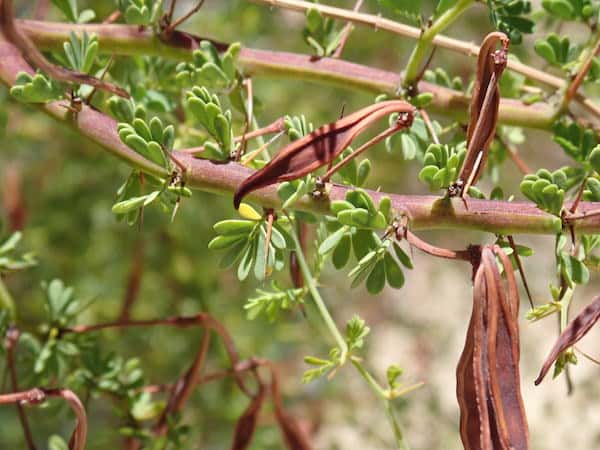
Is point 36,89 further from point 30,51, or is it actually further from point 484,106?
point 484,106

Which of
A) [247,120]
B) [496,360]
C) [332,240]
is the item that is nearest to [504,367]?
[496,360]

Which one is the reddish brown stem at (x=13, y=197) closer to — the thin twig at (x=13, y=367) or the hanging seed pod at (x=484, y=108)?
the thin twig at (x=13, y=367)

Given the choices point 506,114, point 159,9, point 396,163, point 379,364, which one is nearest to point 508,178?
point 396,163

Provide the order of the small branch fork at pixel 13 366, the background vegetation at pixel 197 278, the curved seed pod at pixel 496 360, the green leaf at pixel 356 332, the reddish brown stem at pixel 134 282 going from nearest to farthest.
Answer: the curved seed pod at pixel 496 360 < the green leaf at pixel 356 332 < the small branch fork at pixel 13 366 < the reddish brown stem at pixel 134 282 < the background vegetation at pixel 197 278

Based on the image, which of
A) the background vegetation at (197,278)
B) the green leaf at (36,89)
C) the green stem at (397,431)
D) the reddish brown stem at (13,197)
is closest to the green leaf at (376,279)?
the green stem at (397,431)

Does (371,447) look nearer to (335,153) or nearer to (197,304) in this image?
(197,304)

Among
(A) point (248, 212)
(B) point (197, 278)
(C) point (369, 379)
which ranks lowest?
(B) point (197, 278)

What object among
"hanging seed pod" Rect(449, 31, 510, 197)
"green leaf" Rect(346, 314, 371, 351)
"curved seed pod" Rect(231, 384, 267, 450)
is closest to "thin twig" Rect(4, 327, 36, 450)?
"curved seed pod" Rect(231, 384, 267, 450)
